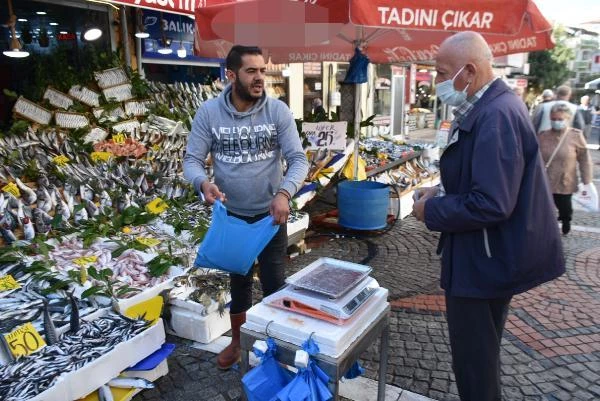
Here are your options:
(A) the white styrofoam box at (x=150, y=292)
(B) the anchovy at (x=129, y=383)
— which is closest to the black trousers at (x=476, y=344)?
(B) the anchovy at (x=129, y=383)

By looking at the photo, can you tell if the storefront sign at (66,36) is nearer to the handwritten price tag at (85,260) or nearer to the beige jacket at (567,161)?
the handwritten price tag at (85,260)

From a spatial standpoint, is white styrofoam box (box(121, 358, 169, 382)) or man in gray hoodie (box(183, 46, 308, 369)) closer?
man in gray hoodie (box(183, 46, 308, 369))

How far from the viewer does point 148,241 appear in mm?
3947

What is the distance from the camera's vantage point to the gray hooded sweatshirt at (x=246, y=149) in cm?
269

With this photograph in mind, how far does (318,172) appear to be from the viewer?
600cm

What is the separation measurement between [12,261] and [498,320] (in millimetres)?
3330

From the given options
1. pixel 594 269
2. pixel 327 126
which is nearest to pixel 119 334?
pixel 327 126

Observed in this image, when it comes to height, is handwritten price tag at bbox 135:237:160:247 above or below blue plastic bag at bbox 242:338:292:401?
below

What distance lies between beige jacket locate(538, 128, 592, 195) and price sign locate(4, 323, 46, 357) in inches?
235

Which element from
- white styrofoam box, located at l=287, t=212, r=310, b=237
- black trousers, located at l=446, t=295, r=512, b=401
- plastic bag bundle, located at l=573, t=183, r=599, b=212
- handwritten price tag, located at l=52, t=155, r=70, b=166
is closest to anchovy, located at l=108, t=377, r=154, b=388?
black trousers, located at l=446, t=295, r=512, b=401

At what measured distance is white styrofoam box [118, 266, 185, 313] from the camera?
308 centimetres

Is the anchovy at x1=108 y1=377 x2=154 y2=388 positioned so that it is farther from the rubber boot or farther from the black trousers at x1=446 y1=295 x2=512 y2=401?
the black trousers at x1=446 y1=295 x2=512 y2=401

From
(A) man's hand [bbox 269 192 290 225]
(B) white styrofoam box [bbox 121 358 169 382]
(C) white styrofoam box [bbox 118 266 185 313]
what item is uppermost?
(A) man's hand [bbox 269 192 290 225]

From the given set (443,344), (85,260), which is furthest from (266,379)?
(85,260)
